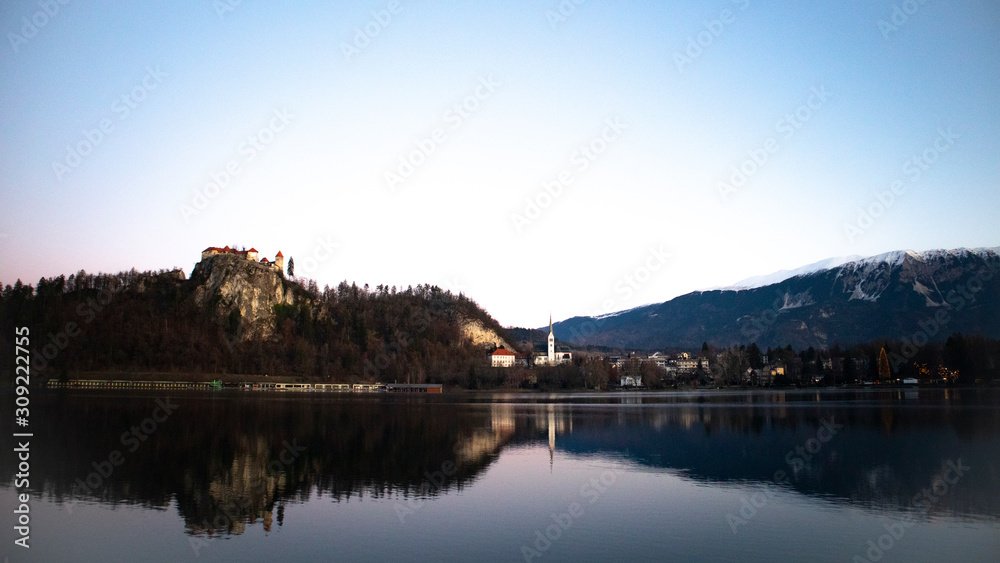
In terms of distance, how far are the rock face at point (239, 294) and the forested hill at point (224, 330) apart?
0.79ft

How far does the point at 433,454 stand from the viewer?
3691 centimetres

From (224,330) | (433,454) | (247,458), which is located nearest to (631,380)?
(224,330)

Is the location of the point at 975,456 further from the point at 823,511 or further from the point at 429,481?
the point at 429,481

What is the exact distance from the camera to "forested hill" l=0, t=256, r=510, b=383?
12912 centimetres

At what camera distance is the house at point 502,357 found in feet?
575

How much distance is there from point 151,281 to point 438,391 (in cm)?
7991

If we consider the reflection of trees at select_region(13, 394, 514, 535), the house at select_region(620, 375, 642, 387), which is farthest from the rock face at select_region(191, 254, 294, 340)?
the reflection of trees at select_region(13, 394, 514, 535)

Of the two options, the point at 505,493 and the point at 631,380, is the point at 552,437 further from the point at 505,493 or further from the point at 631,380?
the point at 631,380

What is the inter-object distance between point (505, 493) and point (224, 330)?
144081 mm

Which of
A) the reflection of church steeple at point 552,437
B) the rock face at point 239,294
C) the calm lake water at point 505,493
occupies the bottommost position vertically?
the reflection of church steeple at point 552,437

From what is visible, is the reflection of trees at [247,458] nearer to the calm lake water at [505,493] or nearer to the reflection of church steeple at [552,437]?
the calm lake water at [505,493]

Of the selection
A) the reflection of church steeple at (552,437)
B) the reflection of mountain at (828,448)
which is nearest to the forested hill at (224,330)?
the reflection of church steeple at (552,437)

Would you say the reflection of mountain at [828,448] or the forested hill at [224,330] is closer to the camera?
the reflection of mountain at [828,448]

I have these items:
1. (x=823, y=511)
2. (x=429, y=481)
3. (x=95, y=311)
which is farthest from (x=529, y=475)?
(x=95, y=311)
